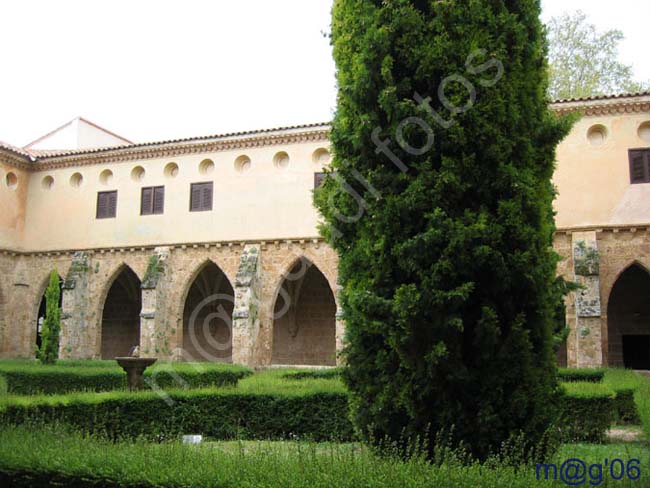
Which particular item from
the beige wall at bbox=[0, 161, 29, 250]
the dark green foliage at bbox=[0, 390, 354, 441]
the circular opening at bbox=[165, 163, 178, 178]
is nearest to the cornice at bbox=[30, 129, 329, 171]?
the circular opening at bbox=[165, 163, 178, 178]

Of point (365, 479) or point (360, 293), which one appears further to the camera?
point (360, 293)

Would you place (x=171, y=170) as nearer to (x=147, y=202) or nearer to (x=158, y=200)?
(x=158, y=200)

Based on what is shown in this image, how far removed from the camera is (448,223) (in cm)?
573

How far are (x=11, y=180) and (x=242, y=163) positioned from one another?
876 cm

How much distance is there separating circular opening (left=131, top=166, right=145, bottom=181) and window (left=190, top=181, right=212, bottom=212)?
2108mm

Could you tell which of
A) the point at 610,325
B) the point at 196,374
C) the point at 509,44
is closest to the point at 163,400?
the point at 196,374

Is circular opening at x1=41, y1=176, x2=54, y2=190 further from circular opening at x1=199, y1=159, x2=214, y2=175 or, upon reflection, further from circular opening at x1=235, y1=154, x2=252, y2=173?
circular opening at x1=235, y1=154, x2=252, y2=173

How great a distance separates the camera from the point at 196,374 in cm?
1571

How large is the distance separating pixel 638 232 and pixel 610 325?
3.72 meters

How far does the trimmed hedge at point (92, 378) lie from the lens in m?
15.1

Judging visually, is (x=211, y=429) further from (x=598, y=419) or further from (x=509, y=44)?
(x=509, y=44)

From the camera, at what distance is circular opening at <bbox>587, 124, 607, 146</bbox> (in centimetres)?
1969

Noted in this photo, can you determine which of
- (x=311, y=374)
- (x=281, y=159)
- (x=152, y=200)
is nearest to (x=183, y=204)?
(x=152, y=200)

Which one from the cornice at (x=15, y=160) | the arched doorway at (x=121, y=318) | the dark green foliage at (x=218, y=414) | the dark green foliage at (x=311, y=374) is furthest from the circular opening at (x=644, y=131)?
the cornice at (x=15, y=160)
